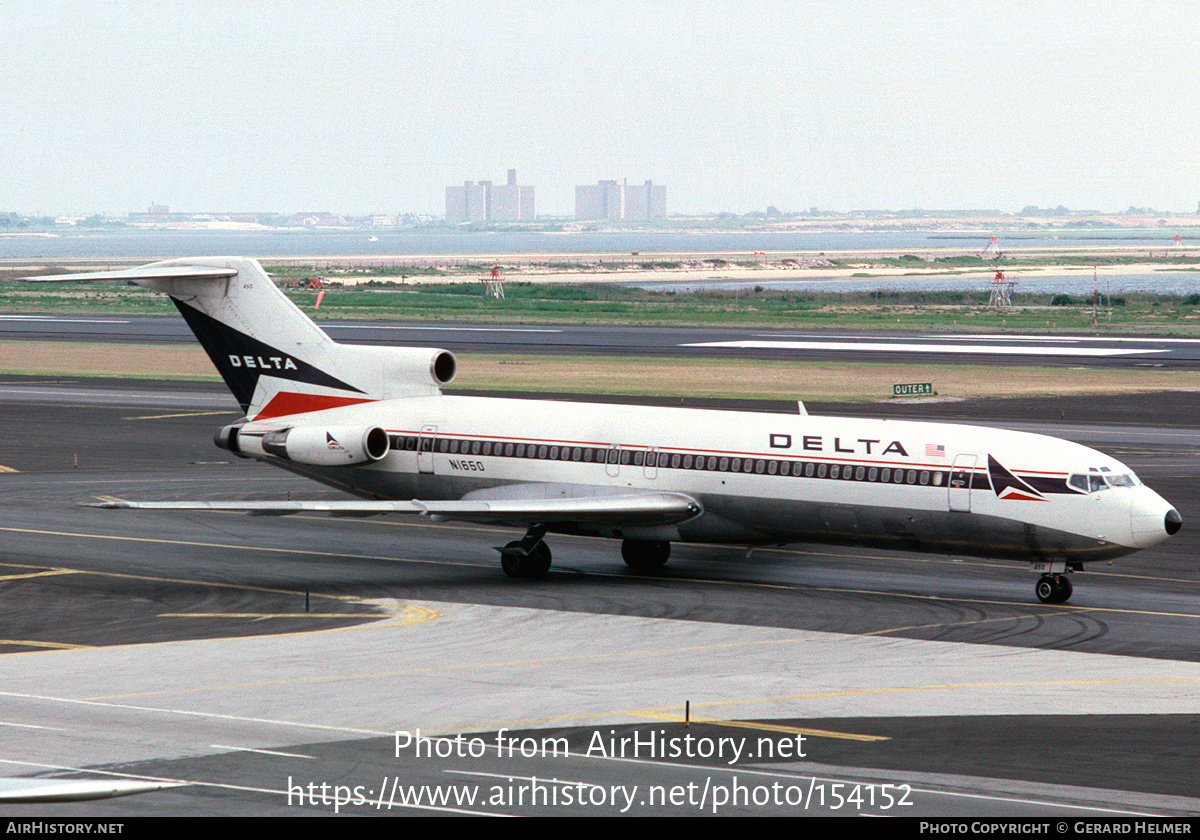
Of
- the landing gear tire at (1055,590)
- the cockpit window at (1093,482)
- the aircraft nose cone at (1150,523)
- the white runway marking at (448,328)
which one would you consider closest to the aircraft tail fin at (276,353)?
the landing gear tire at (1055,590)

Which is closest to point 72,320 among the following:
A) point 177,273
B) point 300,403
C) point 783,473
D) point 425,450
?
point 177,273

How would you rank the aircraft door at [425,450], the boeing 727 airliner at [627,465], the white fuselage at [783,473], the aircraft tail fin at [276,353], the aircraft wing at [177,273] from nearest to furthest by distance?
the white fuselage at [783,473] < the boeing 727 airliner at [627,465] < the aircraft door at [425,450] < the aircraft wing at [177,273] < the aircraft tail fin at [276,353]

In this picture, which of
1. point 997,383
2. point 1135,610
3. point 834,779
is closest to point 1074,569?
point 1135,610

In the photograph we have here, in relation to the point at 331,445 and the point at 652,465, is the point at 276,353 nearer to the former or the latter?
the point at 331,445

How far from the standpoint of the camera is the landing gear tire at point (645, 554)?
1351 inches

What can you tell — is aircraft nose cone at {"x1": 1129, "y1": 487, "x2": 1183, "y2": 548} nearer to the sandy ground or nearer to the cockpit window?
the cockpit window

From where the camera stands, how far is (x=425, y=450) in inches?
1398

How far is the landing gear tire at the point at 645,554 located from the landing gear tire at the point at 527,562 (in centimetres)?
200

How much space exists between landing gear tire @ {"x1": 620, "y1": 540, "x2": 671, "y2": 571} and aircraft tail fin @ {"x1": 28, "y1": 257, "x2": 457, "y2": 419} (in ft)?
20.9

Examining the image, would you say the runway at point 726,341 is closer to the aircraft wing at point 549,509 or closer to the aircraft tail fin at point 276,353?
the aircraft tail fin at point 276,353

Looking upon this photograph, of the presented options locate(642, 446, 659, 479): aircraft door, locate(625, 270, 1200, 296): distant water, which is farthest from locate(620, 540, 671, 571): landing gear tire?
locate(625, 270, 1200, 296): distant water

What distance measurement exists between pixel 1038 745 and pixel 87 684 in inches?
558

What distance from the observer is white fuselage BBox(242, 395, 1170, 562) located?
96.6 ft
